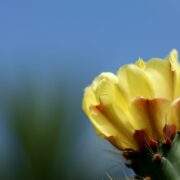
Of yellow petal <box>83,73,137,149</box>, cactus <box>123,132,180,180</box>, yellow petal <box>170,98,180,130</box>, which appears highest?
yellow petal <box>83,73,137,149</box>

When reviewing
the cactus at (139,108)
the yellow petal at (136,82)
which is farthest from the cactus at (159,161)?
the yellow petal at (136,82)

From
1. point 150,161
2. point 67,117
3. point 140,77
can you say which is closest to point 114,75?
point 140,77

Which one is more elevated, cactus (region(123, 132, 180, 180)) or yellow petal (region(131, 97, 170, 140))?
yellow petal (region(131, 97, 170, 140))

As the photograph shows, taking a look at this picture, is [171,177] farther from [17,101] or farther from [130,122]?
[17,101]

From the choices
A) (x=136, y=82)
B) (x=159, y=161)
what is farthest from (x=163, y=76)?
(x=159, y=161)

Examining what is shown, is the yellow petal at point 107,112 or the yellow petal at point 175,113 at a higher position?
the yellow petal at point 107,112

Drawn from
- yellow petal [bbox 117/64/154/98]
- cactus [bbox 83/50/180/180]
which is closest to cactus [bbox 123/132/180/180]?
cactus [bbox 83/50/180/180]

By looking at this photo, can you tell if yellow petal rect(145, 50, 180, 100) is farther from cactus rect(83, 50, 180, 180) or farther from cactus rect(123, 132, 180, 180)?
cactus rect(123, 132, 180, 180)

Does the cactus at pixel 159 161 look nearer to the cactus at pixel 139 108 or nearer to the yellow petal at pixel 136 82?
the cactus at pixel 139 108
